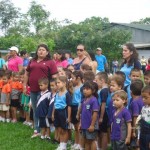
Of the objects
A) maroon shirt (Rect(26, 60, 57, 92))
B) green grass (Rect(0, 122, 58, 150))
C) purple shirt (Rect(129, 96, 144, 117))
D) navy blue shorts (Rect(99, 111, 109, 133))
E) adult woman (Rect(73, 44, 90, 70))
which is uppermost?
adult woman (Rect(73, 44, 90, 70))

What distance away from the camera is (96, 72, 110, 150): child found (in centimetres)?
607

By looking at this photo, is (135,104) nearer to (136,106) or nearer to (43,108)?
(136,106)

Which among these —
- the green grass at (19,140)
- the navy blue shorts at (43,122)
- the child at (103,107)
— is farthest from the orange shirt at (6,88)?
the child at (103,107)

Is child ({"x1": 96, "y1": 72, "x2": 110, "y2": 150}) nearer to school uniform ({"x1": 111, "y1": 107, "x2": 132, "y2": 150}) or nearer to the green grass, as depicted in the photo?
school uniform ({"x1": 111, "y1": 107, "x2": 132, "y2": 150})

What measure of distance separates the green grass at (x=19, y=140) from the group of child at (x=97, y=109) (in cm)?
28

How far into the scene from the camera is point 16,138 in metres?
7.71

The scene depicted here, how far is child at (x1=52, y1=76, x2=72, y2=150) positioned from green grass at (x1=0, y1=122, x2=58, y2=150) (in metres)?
0.34

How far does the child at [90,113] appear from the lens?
5.82 metres

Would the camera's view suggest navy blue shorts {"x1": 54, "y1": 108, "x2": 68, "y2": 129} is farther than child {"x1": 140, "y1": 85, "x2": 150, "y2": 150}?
Yes

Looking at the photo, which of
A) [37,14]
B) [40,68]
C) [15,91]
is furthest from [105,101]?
[37,14]

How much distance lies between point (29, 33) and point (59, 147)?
127ft

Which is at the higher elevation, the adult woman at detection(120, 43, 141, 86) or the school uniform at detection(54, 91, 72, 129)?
the adult woman at detection(120, 43, 141, 86)

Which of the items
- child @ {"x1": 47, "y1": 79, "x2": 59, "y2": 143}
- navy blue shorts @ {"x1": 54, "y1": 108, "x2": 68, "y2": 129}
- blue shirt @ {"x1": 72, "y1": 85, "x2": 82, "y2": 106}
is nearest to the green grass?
child @ {"x1": 47, "y1": 79, "x2": 59, "y2": 143}

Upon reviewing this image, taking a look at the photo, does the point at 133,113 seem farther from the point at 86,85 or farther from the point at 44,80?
the point at 44,80
